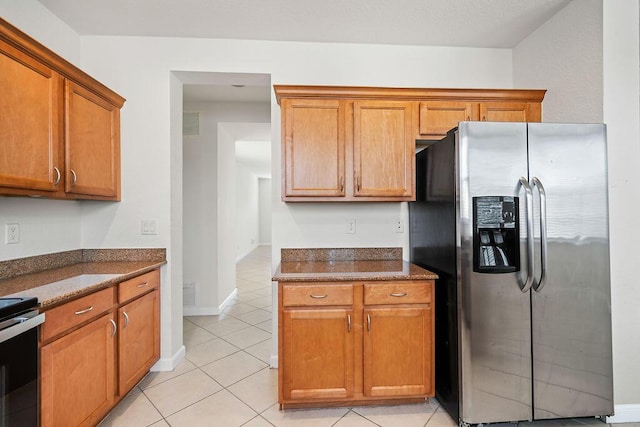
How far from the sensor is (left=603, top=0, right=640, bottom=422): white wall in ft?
5.80

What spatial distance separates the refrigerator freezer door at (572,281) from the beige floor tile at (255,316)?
2.63 meters

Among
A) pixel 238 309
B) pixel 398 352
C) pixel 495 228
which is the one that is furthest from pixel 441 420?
pixel 238 309

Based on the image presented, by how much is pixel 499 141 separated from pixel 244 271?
18.5 ft

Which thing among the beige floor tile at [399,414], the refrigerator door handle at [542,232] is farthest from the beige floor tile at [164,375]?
the refrigerator door handle at [542,232]

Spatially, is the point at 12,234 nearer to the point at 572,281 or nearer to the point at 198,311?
the point at 198,311

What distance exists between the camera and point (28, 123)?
154 cm

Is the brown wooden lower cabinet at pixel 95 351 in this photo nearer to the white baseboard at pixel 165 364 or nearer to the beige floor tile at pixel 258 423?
the white baseboard at pixel 165 364

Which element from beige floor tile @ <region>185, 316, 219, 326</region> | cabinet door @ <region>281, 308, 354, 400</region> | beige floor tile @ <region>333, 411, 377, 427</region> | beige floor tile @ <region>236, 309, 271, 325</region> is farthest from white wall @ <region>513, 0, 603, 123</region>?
beige floor tile @ <region>185, 316, 219, 326</region>

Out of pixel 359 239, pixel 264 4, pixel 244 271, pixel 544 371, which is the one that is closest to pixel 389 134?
pixel 359 239

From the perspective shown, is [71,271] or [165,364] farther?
[165,364]

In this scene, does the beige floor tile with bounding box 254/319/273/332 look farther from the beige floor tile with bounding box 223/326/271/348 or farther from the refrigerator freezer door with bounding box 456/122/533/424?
the refrigerator freezer door with bounding box 456/122/533/424

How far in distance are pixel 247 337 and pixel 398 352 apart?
1730 mm

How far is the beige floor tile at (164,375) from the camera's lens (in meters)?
2.18

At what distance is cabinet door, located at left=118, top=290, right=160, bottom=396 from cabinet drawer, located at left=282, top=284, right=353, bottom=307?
104 cm
